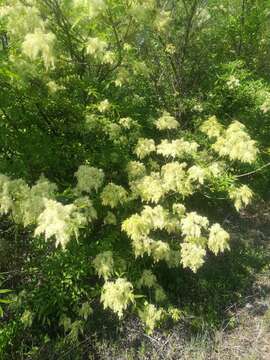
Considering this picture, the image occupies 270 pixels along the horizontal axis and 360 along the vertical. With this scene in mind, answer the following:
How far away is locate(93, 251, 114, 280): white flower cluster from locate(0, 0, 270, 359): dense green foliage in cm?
1

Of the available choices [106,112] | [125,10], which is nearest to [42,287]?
[106,112]

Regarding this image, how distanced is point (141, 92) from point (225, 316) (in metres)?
3.69

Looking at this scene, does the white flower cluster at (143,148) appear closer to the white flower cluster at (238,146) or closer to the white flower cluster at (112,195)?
the white flower cluster at (112,195)

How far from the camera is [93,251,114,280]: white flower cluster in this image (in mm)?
3883

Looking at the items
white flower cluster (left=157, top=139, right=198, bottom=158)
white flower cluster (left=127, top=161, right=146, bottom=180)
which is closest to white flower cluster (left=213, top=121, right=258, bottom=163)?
white flower cluster (left=157, top=139, right=198, bottom=158)

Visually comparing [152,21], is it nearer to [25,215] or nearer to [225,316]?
[25,215]

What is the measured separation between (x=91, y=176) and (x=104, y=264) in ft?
2.97

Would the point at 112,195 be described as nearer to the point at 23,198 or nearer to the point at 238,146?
the point at 23,198

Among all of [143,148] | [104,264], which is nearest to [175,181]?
[143,148]

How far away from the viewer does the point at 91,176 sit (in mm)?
3895

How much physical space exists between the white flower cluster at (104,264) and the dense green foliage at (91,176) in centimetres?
1

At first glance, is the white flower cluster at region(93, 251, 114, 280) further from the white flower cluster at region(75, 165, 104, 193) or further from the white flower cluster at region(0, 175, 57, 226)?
the white flower cluster at region(0, 175, 57, 226)

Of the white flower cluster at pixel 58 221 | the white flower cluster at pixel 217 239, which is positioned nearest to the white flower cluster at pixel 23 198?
the white flower cluster at pixel 58 221

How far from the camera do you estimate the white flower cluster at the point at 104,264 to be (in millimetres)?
3883
